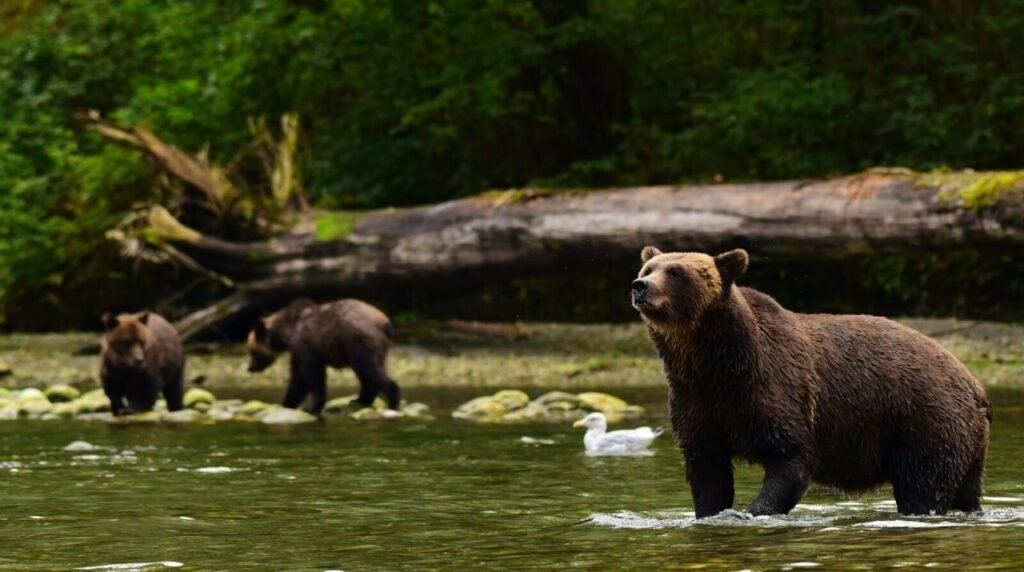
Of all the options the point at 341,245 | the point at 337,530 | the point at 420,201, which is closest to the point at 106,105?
the point at 420,201

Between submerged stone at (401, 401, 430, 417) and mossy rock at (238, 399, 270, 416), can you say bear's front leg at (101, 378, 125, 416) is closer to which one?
mossy rock at (238, 399, 270, 416)

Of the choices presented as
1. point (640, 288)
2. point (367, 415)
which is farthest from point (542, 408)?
point (640, 288)

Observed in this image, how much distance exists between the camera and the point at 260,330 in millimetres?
16750

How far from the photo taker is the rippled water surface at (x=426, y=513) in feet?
21.2

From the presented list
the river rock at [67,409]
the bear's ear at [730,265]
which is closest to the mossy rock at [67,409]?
the river rock at [67,409]

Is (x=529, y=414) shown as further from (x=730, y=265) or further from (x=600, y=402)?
(x=730, y=265)

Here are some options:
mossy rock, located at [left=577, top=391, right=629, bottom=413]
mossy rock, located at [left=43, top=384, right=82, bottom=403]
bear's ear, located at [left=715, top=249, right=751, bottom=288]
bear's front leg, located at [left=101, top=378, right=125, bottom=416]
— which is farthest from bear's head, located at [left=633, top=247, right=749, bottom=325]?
mossy rock, located at [left=43, top=384, right=82, bottom=403]

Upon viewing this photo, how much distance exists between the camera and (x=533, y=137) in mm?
23281

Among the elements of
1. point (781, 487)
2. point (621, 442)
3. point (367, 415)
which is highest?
point (781, 487)

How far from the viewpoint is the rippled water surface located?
21.2ft

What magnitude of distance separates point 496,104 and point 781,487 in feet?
48.5

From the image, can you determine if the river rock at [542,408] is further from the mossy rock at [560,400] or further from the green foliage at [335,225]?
the green foliage at [335,225]

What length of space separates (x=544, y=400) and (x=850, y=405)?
285 inches

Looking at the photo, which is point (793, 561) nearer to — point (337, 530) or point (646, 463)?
point (337, 530)
